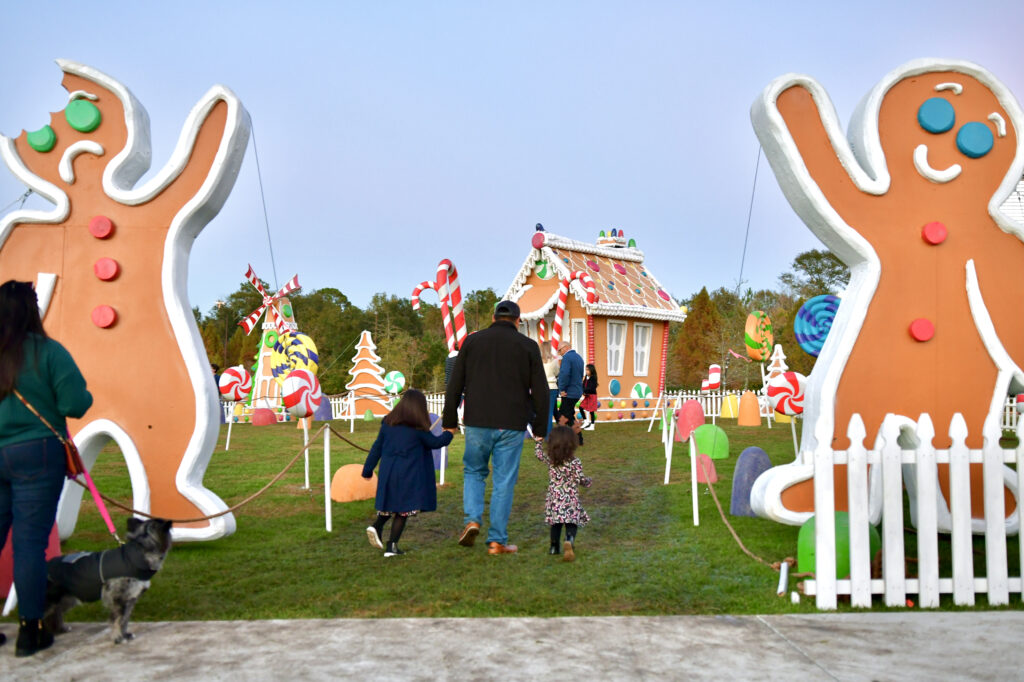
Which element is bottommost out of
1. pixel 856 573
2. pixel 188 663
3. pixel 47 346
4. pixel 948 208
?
pixel 188 663

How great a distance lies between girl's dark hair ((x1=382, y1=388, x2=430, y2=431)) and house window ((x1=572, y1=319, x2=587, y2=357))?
15.7 meters

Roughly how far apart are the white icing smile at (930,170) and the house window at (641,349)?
17.1m

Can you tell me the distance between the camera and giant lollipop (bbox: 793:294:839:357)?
8742 mm

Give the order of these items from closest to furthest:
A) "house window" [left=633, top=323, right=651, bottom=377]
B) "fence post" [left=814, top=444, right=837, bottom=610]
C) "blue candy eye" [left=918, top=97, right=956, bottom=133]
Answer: "fence post" [left=814, top=444, right=837, bottom=610], "blue candy eye" [left=918, top=97, right=956, bottom=133], "house window" [left=633, top=323, right=651, bottom=377]

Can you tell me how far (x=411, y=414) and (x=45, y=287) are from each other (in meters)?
2.97

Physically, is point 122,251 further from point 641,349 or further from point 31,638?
point 641,349

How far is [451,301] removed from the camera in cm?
1073

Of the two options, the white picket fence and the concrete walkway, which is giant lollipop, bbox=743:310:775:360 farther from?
the concrete walkway

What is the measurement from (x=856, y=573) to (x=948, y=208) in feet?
11.1

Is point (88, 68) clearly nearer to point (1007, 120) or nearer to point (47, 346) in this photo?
point (47, 346)

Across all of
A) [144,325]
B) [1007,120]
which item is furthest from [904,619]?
[144,325]

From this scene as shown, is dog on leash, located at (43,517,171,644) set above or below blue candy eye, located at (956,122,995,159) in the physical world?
below

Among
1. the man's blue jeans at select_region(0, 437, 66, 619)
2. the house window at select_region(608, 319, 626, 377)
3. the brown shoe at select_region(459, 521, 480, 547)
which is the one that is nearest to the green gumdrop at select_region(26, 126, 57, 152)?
the man's blue jeans at select_region(0, 437, 66, 619)

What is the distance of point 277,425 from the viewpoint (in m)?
23.4
